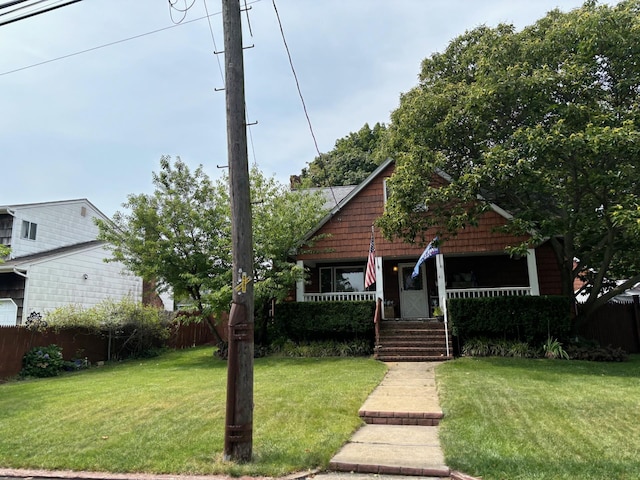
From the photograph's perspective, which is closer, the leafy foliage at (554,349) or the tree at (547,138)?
the tree at (547,138)

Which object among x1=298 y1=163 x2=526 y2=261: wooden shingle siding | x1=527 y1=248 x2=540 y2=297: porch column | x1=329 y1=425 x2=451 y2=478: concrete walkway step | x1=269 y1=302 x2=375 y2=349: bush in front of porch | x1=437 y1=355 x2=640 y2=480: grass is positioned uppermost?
x1=298 y1=163 x2=526 y2=261: wooden shingle siding

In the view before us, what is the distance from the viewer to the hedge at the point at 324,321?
47.9ft

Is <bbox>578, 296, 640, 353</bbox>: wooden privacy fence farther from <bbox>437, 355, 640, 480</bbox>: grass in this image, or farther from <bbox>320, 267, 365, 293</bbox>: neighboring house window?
<bbox>320, 267, 365, 293</bbox>: neighboring house window

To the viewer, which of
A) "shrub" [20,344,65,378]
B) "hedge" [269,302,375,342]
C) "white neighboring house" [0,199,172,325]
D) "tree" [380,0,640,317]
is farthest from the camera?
"white neighboring house" [0,199,172,325]

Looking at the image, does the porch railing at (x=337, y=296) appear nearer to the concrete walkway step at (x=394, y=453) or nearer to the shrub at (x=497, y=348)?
the shrub at (x=497, y=348)

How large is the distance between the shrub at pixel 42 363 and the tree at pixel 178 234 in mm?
3628

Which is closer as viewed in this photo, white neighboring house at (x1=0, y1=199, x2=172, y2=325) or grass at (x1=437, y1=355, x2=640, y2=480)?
grass at (x1=437, y1=355, x2=640, y2=480)

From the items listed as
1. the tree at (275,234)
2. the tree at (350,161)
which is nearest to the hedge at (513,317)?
the tree at (275,234)

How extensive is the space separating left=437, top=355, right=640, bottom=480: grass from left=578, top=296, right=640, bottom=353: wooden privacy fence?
20.2 feet

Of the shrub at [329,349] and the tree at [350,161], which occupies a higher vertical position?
the tree at [350,161]

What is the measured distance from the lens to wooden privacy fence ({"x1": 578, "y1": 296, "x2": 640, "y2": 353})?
15.9 meters

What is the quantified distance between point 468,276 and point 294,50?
1115 cm

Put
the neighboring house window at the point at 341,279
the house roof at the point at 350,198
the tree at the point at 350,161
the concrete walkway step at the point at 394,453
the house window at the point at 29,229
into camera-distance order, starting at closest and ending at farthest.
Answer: the concrete walkway step at the point at 394,453 → the house roof at the point at 350,198 → the neighboring house window at the point at 341,279 → the house window at the point at 29,229 → the tree at the point at 350,161

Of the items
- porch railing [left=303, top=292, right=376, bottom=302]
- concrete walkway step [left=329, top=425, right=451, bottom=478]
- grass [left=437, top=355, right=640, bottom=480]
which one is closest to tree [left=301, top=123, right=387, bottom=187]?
porch railing [left=303, top=292, right=376, bottom=302]
